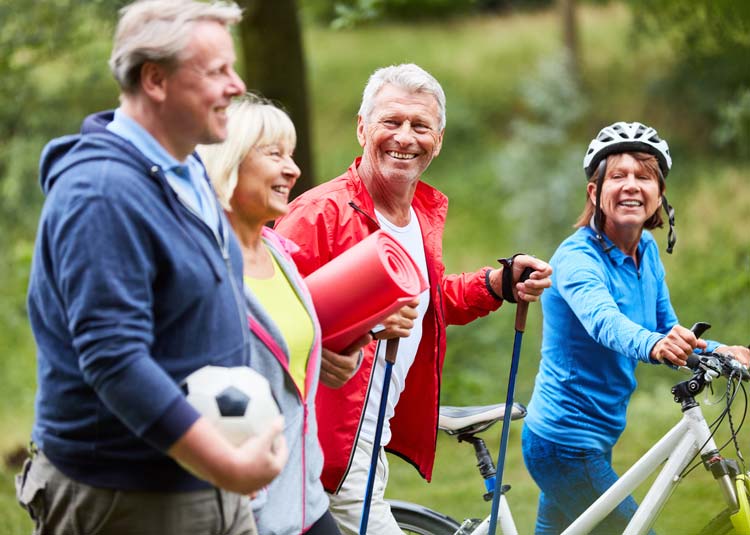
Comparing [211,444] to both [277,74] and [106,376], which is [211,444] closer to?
[106,376]

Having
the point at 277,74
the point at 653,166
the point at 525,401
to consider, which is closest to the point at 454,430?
the point at 653,166

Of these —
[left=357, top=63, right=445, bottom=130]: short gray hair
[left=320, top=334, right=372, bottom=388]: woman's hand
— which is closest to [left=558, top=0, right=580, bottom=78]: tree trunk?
[left=357, top=63, right=445, bottom=130]: short gray hair

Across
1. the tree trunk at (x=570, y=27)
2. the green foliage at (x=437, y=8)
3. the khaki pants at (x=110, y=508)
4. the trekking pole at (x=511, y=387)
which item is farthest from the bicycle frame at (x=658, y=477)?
the green foliage at (x=437, y=8)

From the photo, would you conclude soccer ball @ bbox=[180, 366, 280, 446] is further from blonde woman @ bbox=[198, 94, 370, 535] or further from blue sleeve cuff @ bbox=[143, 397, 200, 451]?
blonde woman @ bbox=[198, 94, 370, 535]

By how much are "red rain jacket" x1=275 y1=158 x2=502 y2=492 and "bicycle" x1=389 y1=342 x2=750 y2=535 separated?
0.25 metres

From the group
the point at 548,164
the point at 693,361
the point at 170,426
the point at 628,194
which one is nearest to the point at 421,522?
the point at 693,361

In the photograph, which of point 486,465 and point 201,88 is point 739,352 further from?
point 201,88

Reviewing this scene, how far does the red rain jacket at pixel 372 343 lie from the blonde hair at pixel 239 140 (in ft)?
2.15

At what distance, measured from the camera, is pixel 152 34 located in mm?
2262

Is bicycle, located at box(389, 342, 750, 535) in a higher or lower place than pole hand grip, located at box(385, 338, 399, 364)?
lower

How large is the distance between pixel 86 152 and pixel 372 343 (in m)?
1.61

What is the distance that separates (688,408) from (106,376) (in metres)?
2.36

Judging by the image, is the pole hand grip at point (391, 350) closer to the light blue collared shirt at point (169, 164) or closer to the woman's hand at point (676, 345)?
the woman's hand at point (676, 345)

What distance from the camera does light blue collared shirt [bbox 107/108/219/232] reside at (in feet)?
7.61
